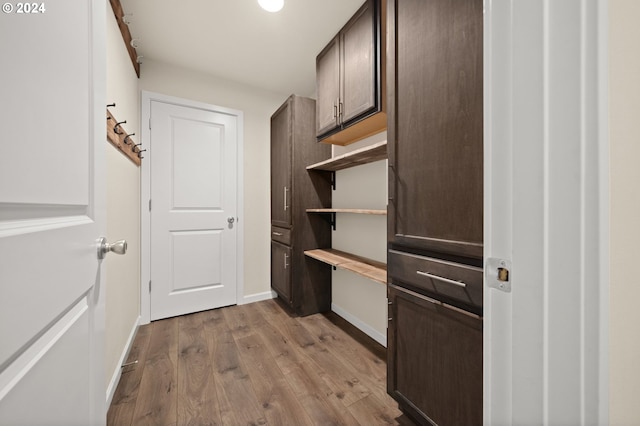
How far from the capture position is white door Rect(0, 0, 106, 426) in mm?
363

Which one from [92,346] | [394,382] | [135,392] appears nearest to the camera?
[92,346]

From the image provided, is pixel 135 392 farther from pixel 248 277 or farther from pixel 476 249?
pixel 476 249

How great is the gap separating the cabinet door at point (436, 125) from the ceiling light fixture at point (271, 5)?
90cm

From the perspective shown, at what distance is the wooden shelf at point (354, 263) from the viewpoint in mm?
1610

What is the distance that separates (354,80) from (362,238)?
4.05 ft

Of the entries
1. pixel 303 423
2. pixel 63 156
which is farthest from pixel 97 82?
pixel 303 423

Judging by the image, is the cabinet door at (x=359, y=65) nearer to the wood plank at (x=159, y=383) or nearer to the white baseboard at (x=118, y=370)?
the wood plank at (x=159, y=383)

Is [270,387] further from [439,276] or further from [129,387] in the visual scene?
[439,276]

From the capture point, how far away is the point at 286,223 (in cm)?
249

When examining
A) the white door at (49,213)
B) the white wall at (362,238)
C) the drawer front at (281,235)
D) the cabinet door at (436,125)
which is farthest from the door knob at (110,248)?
the drawer front at (281,235)

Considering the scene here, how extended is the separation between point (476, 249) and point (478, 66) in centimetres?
62

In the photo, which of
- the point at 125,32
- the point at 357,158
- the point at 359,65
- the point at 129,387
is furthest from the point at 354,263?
the point at 125,32

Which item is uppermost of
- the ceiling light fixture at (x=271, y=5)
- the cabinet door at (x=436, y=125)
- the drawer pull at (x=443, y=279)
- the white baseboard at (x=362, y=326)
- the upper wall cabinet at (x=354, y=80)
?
the ceiling light fixture at (x=271, y=5)
